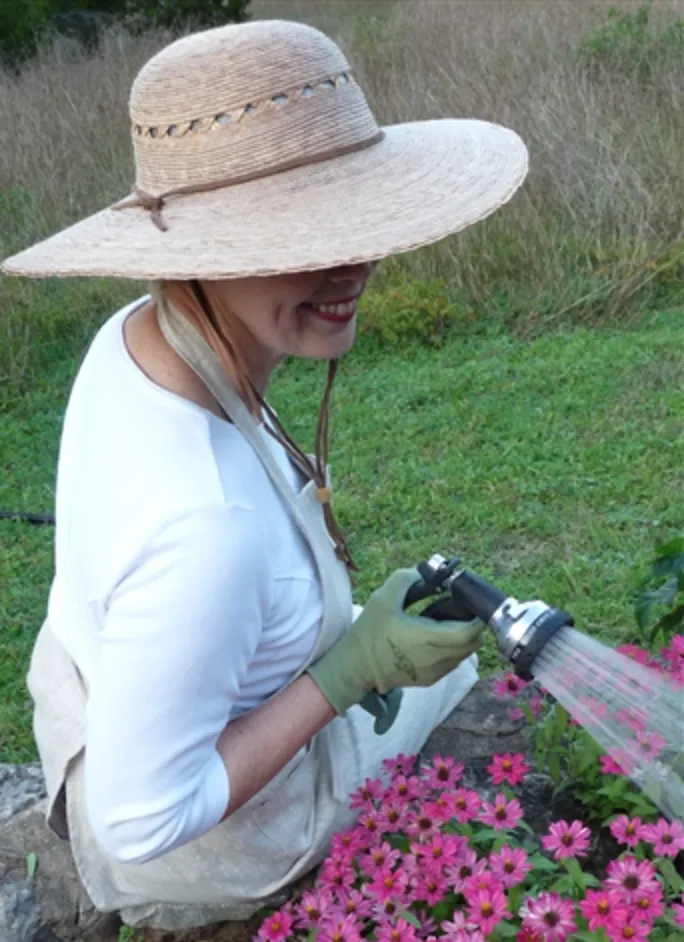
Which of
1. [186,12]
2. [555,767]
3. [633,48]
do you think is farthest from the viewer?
[186,12]

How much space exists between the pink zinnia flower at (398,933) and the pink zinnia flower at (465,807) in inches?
6.8

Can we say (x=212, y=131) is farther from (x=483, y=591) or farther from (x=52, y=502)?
(x=52, y=502)

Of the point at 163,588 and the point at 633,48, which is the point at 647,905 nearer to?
the point at 163,588

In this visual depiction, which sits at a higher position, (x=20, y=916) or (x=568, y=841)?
(x=568, y=841)

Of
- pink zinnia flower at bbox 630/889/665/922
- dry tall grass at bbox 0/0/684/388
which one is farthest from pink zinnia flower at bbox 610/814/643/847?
dry tall grass at bbox 0/0/684/388

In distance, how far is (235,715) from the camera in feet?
5.50

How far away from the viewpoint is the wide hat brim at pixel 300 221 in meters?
1.38

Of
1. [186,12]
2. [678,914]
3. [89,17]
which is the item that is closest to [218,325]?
[678,914]

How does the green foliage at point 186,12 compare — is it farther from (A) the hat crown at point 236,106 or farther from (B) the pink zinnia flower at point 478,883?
(B) the pink zinnia flower at point 478,883

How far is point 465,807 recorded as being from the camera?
5.30ft

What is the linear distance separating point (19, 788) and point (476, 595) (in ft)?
3.80

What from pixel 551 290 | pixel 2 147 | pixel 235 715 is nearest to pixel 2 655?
pixel 235 715

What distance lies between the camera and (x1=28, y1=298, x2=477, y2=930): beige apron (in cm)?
181

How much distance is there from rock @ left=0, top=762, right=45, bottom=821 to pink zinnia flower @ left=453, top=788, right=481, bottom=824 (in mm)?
961
